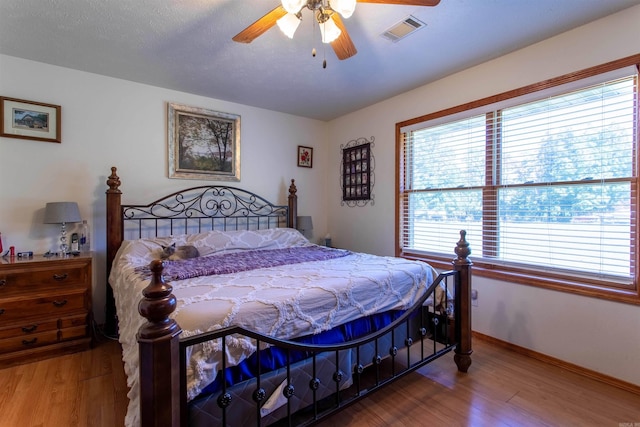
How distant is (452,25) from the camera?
2104 mm

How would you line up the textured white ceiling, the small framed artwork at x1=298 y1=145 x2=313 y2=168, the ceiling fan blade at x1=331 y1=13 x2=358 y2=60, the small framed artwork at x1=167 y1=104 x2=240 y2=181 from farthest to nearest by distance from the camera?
the small framed artwork at x1=298 y1=145 x2=313 y2=168 → the small framed artwork at x1=167 y1=104 x2=240 y2=181 → the textured white ceiling → the ceiling fan blade at x1=331 y1=13 x2=358 y2=60

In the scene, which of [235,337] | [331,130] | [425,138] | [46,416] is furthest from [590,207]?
[46,416]

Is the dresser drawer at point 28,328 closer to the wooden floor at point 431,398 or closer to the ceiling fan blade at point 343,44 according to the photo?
the wooden floor at point 431,398

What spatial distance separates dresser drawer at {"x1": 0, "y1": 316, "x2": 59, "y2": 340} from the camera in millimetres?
2188

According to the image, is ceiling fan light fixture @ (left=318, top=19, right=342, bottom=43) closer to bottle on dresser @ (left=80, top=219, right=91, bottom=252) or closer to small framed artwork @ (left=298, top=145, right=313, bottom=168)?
small framed artwork @ (left=298, top=145, right=313, bottom=168)

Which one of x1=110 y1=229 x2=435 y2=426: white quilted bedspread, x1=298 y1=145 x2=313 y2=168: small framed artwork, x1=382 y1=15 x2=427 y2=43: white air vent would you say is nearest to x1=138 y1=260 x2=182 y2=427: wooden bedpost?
x1=110 y1=229 x2=435 y2=426: white quilted bedspread

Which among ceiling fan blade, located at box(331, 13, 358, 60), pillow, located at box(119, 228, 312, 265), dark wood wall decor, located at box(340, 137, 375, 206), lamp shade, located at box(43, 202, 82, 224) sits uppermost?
ceiling fan blade, located at box(331, 13, 358, 60)

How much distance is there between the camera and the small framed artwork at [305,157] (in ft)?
13.8

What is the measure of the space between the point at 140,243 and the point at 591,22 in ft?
12.7

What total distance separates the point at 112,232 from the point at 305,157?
248 cm

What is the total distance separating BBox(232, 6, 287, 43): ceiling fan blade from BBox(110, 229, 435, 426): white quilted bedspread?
1494mm

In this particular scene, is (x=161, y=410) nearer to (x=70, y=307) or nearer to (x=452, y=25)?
(x=70, y=307)

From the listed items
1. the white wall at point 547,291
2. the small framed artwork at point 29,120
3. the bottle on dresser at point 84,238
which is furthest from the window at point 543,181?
the small framed artwork at point 29,120

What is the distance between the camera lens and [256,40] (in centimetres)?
228
